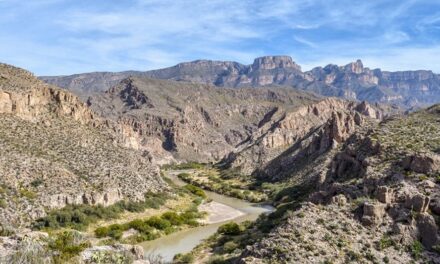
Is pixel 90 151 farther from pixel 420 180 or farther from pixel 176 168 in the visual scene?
pixel 176 168

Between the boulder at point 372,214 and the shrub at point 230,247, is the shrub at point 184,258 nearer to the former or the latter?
the shrub at point 230,247

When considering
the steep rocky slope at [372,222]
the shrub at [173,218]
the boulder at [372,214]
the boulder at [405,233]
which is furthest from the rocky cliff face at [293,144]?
the boulder at [405,233]

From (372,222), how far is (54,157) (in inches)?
2039

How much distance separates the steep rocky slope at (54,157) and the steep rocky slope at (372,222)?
3413cm

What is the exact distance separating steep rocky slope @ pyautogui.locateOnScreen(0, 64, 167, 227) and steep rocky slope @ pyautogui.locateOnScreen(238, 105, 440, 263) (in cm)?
3413

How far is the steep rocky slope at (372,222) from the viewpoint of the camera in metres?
34.4

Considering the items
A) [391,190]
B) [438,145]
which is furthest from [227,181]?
[391,190]

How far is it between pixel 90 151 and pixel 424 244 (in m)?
59.6

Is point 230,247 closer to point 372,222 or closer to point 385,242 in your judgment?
point 372,222

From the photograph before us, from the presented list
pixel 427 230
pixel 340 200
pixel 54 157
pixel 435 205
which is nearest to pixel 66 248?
pixel 340 200

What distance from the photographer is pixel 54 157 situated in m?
73.9

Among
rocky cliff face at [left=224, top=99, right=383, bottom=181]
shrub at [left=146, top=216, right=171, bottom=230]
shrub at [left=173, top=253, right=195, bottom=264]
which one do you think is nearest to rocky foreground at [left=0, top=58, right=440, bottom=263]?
rocky cliff face at [left=224, top=99, right=383, bottom=181]

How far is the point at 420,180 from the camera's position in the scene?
140ft

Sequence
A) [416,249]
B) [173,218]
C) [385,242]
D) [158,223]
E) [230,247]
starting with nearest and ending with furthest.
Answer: [416,249] < [385,242] < [230,247] < [158,223] < [173,218]
